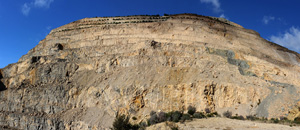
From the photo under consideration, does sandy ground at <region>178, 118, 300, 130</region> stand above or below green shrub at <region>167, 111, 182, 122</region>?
below

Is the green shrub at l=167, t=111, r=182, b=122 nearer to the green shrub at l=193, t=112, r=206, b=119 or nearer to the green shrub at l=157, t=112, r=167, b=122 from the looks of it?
the green shrub at l=157, t=112, r=167, b=122

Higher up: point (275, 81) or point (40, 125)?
point (275, 81)

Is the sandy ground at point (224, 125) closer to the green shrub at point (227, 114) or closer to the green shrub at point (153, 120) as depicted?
the green shrub at point (227, 114)

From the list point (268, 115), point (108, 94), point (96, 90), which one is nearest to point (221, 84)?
point (268, 115)

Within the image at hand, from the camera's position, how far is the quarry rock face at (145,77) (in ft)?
56.8

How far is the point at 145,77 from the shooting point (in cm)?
1883

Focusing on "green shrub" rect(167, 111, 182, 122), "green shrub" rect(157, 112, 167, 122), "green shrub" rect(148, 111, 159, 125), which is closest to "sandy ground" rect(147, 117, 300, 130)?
"green shrub" rect(167, 111, 182, 122)

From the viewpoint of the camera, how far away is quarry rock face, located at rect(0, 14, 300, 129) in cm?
1731

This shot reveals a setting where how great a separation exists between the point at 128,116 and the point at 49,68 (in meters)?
11.2

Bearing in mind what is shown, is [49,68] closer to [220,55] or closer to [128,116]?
[128,116]

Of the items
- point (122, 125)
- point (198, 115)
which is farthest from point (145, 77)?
point (198, 115)

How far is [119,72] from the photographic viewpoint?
2019 centimetres

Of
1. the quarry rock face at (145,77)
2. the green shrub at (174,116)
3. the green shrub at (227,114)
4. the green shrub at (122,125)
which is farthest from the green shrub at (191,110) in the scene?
the green shrub at (122,125)

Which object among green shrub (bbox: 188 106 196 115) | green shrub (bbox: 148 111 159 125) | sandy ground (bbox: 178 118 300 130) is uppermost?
green shrub (bbox: 188 106 196 115)
